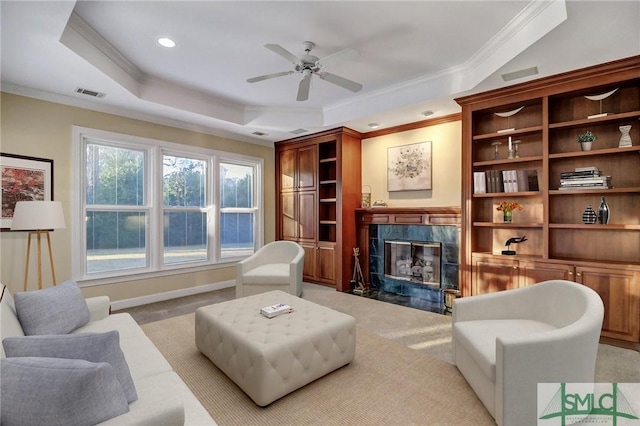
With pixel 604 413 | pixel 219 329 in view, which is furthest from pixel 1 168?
pixel 604 413

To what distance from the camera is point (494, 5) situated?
2436 mm

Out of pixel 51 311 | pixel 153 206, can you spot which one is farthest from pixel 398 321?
pixel 153 206

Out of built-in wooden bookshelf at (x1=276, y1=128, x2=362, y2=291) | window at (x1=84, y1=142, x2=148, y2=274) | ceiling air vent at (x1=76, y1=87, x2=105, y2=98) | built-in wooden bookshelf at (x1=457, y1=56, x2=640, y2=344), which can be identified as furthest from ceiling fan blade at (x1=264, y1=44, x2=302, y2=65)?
window at (x1=84, y1=142, x2=148, y2=274)

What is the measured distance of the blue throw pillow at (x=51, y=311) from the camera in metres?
1.91

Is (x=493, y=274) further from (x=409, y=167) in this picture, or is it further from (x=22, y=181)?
(x=22, y=181)

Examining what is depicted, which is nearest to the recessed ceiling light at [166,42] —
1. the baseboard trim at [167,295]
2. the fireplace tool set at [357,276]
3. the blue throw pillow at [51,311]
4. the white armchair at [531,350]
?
the blue throw pillow at [51,311]

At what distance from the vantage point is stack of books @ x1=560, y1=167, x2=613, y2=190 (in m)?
3.07

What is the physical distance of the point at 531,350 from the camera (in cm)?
171

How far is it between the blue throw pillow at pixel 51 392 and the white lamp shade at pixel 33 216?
8.20 ft

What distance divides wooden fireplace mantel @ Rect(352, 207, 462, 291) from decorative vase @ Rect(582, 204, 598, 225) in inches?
50.3

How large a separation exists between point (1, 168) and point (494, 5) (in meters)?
4.91

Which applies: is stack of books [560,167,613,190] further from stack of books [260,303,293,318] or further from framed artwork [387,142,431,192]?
stack of books [260,303,293,318]

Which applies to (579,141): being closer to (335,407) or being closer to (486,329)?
(486,329)

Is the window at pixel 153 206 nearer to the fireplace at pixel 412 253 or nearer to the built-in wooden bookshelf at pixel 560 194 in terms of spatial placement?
the fireplace at pixel 412 253
